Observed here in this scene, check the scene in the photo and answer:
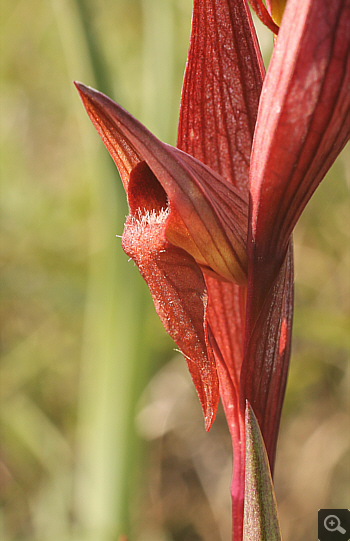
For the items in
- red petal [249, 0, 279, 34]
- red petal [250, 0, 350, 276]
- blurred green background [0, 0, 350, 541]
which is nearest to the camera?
red petal [250, 0, 350, 276]

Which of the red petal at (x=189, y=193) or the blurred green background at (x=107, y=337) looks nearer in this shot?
the red petal at (x=189, y=193)

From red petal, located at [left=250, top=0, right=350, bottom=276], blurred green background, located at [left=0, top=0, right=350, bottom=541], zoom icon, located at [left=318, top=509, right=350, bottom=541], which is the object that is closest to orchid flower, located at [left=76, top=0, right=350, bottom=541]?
red petal, located at [left=250, top=0, right=350, bottom=276]

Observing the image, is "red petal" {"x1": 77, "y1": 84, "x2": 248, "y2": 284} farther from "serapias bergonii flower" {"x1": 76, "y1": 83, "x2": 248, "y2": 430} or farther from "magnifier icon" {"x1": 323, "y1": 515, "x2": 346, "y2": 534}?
"magnifier icon" {"x1": 323, "y1": 515, "x2": 346, "y2": 534}

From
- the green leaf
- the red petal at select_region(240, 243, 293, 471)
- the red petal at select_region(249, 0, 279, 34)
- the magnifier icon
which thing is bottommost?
the magnifier icon

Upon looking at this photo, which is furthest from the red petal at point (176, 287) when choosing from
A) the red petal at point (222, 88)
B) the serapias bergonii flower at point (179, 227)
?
the red petal at point (222, 88)

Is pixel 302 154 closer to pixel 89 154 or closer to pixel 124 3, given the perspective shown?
Result: pixel 89 154

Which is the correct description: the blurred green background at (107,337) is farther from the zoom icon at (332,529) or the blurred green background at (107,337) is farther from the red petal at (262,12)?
the red petal at (262,12)
